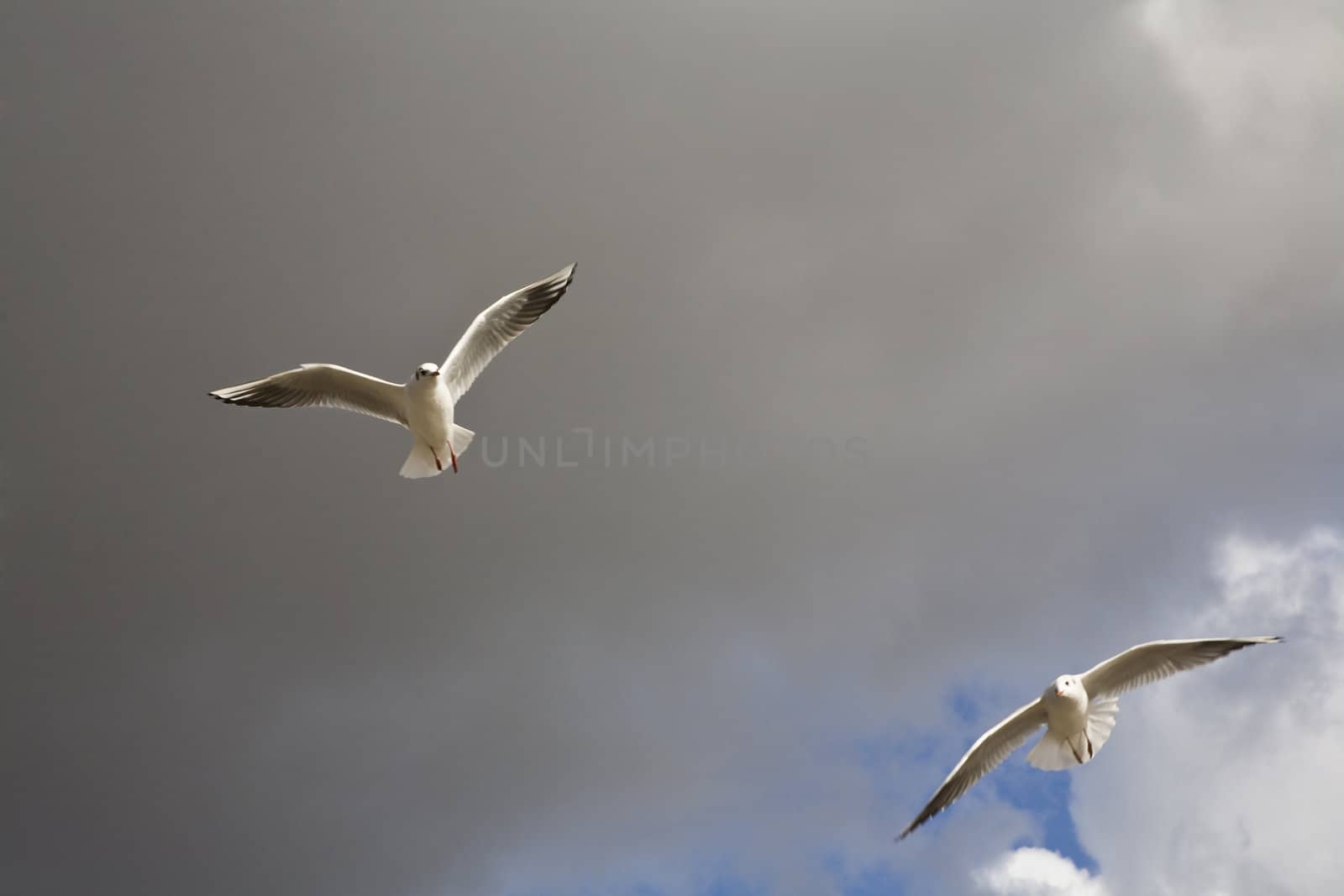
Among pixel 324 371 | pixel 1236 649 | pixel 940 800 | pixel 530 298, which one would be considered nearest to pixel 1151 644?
pixel 1236 649

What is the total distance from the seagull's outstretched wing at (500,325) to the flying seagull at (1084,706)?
7353mm

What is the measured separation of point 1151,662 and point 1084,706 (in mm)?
1065

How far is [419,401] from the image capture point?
1456 cm

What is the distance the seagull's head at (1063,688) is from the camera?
15.1 metres

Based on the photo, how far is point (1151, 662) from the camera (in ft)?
51.5

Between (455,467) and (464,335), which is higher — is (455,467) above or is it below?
below

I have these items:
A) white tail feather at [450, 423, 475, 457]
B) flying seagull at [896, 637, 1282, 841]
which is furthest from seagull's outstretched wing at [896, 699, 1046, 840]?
white tail feather at [450, 423, 475, 457]

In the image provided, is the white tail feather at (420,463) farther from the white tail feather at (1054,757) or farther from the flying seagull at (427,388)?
the white tail feather at (1054,757)

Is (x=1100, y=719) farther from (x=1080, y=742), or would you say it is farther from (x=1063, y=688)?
(x=1063, y=688)

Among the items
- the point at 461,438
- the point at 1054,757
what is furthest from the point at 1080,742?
the point at 461,438

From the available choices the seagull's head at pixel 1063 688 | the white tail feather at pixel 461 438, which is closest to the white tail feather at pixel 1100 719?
the seagull's head at pixel 1063 688

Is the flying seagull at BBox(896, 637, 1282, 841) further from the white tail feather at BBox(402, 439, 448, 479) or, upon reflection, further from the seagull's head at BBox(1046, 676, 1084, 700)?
the white tail feather at BBox(402, 439, 448, 479)

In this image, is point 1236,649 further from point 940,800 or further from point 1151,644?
point 940,800

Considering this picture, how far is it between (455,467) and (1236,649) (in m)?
9.32
